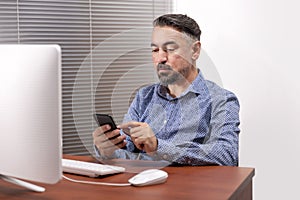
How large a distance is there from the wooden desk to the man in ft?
0.53

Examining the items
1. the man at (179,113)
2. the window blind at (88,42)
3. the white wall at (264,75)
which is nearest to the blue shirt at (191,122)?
the man at (179,113)

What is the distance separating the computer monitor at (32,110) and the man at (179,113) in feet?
1.48

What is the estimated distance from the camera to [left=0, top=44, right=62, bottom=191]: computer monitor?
128 cm

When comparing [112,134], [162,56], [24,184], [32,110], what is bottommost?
[24,184]

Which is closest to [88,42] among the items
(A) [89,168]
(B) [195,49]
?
(B) [195,49]

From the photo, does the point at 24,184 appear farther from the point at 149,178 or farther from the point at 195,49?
the point at 195,49

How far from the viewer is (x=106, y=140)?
180cm

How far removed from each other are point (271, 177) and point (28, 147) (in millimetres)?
1851

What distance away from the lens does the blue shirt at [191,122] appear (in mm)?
1792

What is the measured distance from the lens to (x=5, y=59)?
4.44 feet

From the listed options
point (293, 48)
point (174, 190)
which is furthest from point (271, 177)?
point (174, 190)

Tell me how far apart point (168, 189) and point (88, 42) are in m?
1.70

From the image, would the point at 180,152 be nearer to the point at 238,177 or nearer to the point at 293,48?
the point at 238,177

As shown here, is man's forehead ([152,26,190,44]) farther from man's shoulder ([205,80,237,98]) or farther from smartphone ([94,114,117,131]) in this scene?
smartphone ([94,114,117,131])
